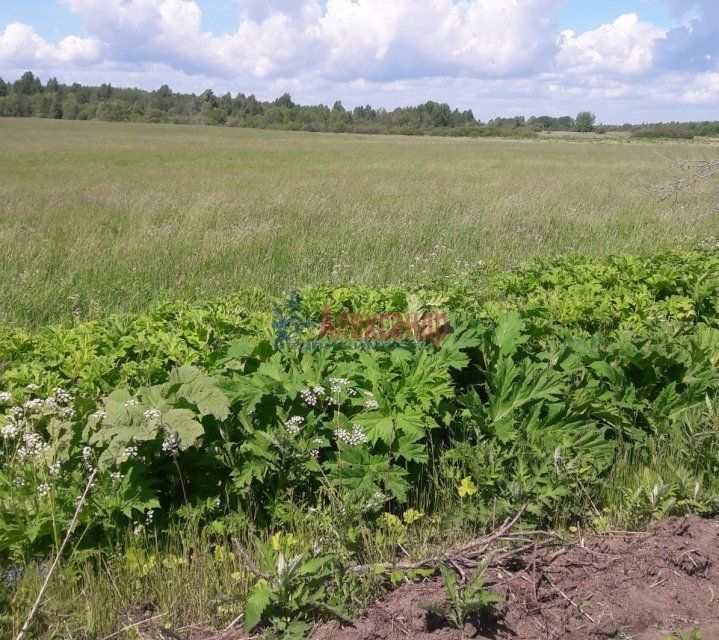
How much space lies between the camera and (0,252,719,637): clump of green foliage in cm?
292

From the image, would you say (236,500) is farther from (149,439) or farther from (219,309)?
(219,309)

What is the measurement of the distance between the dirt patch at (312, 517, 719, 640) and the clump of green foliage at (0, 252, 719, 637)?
17cm

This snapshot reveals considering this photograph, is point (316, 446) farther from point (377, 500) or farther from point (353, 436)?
point (377, 500)

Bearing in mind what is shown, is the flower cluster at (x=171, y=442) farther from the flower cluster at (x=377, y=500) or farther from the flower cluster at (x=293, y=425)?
the flower cluster at (x=377, y=500)

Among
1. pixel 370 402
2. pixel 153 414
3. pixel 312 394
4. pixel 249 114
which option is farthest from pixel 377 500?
pixel 249 114

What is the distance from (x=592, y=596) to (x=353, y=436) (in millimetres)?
1324

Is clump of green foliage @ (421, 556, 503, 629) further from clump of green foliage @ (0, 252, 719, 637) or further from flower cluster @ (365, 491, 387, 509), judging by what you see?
flower cluster @ (365, 491, 387, 509)

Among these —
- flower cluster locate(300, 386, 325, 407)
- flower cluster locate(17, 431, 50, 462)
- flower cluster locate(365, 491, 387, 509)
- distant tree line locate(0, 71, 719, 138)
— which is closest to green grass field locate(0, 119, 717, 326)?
flower cluster locate(17, 431, 50, 462)

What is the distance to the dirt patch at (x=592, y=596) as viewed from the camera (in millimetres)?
2525

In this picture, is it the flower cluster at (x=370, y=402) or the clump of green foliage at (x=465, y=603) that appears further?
the flower cluster at (x=370, y=402)

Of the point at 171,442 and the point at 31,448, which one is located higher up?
the point at 171,442

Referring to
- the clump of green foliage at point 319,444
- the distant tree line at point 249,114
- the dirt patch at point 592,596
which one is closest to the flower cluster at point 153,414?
the clump of green foliage at point 319,444

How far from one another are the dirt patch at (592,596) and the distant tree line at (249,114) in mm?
95012

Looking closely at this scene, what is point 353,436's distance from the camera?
3.23 meters
